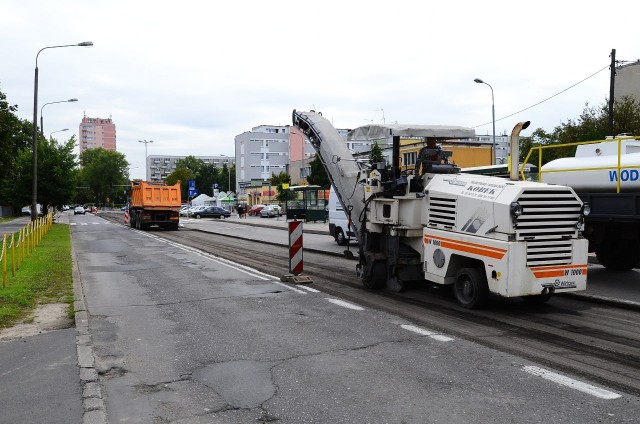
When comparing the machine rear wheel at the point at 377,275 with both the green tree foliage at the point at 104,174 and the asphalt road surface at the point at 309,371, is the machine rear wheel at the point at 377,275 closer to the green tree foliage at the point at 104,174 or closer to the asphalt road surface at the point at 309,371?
the asphalt road surface at the point at 309,371

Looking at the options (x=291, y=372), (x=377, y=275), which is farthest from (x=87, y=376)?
(x=377, y=275)

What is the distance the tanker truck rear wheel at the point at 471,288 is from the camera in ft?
28.1

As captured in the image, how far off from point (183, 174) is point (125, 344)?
434ft

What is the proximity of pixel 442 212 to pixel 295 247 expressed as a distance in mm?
4240

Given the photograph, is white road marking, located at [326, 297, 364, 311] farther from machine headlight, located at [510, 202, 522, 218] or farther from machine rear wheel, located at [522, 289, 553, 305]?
machine headlight, located at [510, 202, 522, 218]

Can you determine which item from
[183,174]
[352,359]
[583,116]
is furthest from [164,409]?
[183,174]

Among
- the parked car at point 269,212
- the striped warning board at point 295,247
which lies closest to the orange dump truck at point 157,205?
the parked car at point 269,212

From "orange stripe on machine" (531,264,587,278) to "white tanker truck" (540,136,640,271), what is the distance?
2717mm

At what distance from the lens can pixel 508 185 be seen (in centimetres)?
842

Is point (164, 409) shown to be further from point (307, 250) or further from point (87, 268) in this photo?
point (307, 250)

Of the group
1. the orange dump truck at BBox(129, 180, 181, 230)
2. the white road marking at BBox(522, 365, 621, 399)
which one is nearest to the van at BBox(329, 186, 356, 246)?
the white road marking at BBox(522, 365, 621, 399)

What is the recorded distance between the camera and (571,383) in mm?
5406

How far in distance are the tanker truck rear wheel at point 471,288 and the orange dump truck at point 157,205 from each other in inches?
1178

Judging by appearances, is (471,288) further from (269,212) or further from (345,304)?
(269,212)
